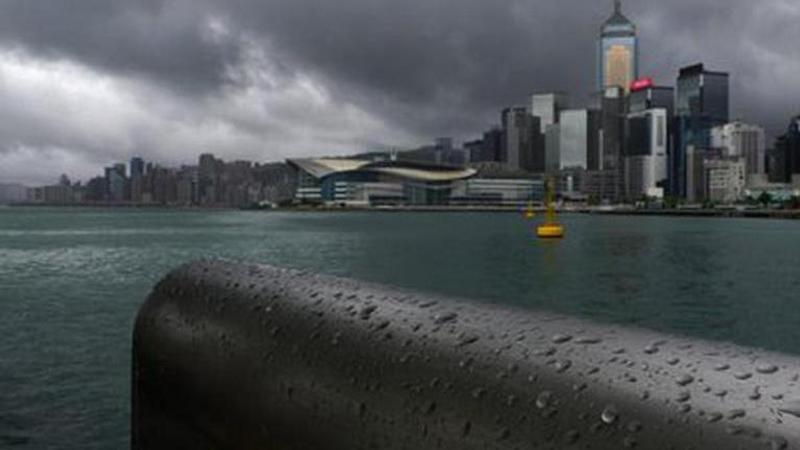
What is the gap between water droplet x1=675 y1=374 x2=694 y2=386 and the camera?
1812 millimetres

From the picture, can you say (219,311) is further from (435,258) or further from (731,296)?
(435,258)

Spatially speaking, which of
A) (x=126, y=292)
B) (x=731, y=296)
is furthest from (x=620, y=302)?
(x=126, y=292)

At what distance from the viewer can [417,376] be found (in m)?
2.25

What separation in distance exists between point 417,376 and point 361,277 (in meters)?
36.3

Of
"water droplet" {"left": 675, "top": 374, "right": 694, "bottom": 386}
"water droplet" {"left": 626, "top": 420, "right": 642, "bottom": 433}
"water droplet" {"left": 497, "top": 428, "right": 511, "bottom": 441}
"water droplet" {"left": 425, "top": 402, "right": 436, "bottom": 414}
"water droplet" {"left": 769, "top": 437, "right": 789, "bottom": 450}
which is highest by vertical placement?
"water droplet" {"left": 675, "top": 374, "right": 694, "bottom": 386}

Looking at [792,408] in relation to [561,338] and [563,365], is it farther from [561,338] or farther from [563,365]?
[561,338]

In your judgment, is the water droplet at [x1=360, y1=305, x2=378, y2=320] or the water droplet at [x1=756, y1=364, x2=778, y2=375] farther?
the water droplet at [x1=360, y1=305, x2=378, y2=320]

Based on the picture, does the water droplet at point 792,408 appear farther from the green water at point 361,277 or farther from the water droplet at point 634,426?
the green water at point 361,277

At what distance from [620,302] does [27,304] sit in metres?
21.1

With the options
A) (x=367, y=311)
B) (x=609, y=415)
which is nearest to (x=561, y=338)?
(x=609, y=415)

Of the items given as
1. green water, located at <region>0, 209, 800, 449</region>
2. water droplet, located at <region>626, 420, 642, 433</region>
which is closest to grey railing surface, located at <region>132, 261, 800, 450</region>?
water droplet, located at <region>626, 420, 642, 433</region>

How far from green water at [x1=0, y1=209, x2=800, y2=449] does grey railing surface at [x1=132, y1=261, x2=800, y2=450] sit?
69 cm

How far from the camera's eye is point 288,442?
8.83ft

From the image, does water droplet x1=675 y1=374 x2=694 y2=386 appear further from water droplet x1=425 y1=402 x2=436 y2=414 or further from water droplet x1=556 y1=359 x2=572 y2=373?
water droplet x1=425 y1=402 x2=436 y2=414
